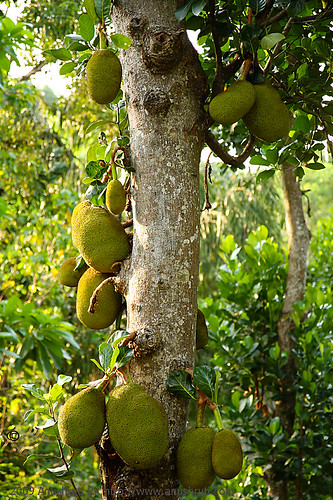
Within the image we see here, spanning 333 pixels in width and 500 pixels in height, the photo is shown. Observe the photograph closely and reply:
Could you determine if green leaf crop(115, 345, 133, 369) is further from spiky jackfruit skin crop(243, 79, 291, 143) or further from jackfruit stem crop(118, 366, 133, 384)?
spiky jackfruit skin crop(243, 79, 291, 143)

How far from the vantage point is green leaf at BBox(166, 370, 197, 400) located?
0.65 m

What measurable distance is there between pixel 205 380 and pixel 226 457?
0.10 metres

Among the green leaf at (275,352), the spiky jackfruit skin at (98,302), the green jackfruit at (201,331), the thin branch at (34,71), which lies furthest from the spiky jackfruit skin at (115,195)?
the thin branch at (34,71)

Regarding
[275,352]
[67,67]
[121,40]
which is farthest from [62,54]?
[275,352]

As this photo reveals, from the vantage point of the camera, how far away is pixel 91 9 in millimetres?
768

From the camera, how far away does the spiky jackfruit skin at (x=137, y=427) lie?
0.60 metres

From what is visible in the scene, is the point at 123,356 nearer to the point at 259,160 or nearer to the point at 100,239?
the point at 100,239

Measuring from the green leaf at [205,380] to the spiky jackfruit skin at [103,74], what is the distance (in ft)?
1.49

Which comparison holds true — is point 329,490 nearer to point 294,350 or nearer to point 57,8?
point 294,350

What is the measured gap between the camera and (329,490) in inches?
66.6

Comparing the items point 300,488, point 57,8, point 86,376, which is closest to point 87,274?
point 300,488

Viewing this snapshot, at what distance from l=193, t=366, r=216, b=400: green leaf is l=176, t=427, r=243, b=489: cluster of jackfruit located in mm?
59

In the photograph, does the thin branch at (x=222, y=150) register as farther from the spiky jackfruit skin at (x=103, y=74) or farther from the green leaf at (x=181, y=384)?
the green leaf at (x=181, y=384)

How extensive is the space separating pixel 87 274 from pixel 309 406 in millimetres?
1175
